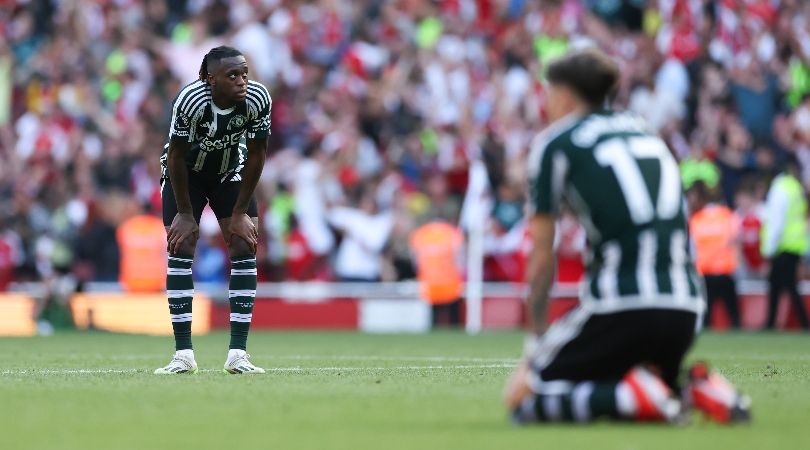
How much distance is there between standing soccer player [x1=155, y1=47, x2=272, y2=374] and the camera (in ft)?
34.0

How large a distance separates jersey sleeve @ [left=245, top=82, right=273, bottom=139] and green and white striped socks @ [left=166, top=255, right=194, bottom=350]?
3.09 feet

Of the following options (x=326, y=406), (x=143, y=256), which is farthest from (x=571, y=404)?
(x=143, y=256)

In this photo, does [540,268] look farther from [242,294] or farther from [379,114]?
[379,114]

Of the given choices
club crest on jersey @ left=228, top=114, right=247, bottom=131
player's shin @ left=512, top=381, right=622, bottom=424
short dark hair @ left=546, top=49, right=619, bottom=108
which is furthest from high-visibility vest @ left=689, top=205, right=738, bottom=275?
player's shin @ left=512, top=381, right=622, bottom=424

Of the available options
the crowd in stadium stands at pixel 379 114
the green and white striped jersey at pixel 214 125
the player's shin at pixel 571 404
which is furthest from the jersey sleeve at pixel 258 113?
the crowd in stadium stands at pixel 379 114

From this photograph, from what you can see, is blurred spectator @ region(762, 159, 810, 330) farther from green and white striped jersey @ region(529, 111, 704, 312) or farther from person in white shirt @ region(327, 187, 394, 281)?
green and white striped jersey @ region(529, 111, 704, 312)

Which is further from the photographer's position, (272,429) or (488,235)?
(488,235)

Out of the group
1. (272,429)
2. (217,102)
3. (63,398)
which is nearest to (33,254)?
(217,102)

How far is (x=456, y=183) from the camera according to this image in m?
22.6

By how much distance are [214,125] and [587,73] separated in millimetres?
3937

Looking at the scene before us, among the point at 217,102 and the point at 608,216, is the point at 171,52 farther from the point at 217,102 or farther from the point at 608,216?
the point at 608,216

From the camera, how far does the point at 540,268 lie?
6977 mm

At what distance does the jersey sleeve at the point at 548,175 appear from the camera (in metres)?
7.03

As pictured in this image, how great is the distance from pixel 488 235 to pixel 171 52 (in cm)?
579
